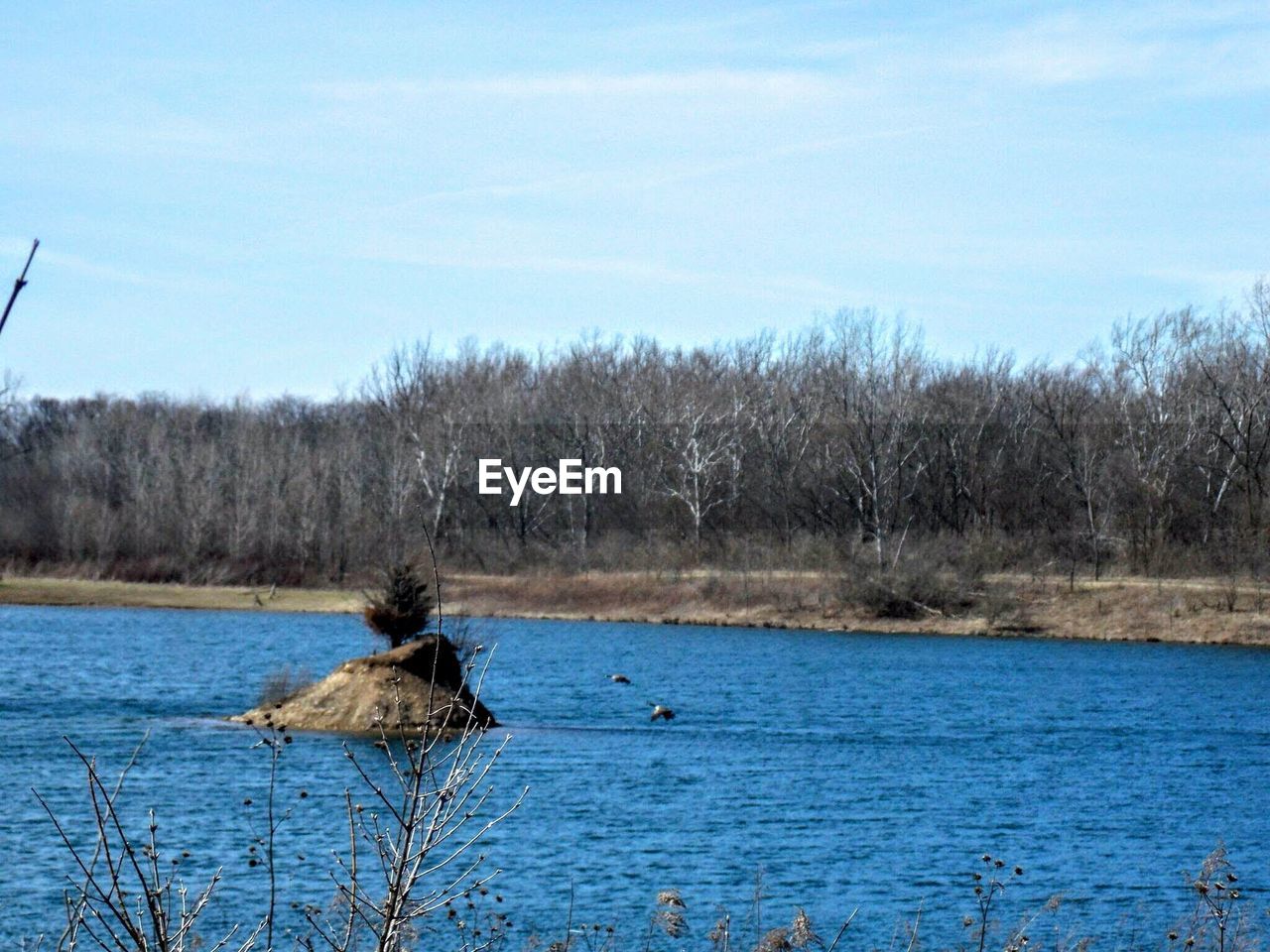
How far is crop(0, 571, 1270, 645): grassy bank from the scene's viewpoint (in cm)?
6688

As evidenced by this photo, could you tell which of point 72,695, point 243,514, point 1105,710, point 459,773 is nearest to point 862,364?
point 243,514

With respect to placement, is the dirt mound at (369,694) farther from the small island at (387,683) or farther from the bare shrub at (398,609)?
the bare shrub at (398,609)

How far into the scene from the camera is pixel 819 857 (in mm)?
23391

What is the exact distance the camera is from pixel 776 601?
73.9 metres

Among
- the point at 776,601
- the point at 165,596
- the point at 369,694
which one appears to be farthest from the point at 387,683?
the point at 165,596

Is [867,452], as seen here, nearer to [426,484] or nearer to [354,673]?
[426,484]

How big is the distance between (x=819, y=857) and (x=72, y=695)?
2472 cm

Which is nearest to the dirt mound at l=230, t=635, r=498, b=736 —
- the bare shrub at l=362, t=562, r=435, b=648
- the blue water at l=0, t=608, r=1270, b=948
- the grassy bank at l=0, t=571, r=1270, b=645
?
the blue water at l=0, t=608, r=1270, b=948

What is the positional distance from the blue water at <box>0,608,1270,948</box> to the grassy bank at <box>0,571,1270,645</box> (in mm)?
7472

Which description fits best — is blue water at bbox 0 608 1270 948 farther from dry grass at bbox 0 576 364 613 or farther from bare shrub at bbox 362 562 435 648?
dry grass at bbox 0 576 364 613

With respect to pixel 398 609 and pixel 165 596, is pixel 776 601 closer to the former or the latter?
pixel 165 596

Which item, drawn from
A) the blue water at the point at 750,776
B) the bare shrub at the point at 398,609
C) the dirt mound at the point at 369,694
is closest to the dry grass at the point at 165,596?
the blue water at the point at 750,776

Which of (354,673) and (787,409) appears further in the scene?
(787,409)

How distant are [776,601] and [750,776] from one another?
43.0m
